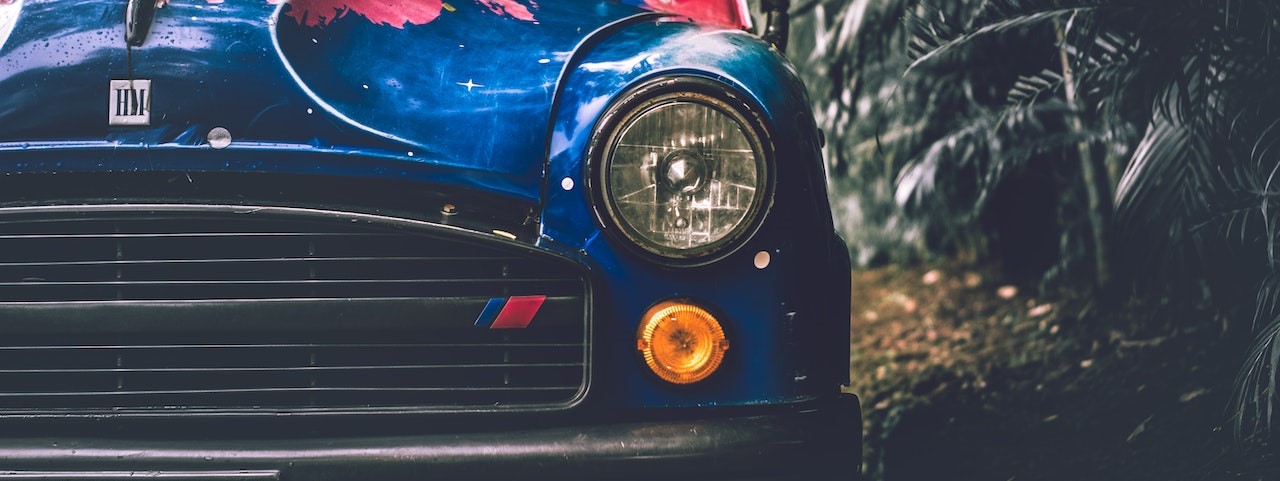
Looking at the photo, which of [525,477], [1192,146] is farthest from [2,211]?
[1192,146]

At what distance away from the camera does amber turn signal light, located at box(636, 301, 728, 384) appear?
194 centimetres

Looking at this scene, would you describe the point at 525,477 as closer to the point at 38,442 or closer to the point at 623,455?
the point at 623,455

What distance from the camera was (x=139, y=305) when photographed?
1.94m

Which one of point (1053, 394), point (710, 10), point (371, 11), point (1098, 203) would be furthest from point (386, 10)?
point (1098, 203)

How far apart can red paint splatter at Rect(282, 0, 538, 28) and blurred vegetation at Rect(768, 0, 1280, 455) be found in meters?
1.34

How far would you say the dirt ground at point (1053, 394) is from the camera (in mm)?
3182

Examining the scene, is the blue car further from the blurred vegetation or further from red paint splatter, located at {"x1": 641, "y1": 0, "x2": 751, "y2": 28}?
the blurred vegetation

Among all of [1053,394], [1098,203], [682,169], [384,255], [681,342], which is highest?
[682,169]

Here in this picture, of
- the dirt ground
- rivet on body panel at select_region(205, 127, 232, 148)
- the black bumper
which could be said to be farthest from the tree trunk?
rivet on body panel at select_region(205, 127, 232, 148)

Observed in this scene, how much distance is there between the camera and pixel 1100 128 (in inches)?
165

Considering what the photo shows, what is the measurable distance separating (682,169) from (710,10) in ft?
2.11

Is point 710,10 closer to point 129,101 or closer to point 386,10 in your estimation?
point 386,10

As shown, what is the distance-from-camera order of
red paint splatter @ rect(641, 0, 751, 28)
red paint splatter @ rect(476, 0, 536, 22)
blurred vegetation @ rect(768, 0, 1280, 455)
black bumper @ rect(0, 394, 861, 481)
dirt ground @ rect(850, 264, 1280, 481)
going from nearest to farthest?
black bumper @ rect(0, 394, 861, 481) < red paint splatter @ rect(476, 0, 536, 22) < red paint splatter @ rect(641, 0, 751, 28) < blurred vegetation @ rect(768, 0, 1280, 455) < dirt ground @ rect(850, 264, 1280, 481)

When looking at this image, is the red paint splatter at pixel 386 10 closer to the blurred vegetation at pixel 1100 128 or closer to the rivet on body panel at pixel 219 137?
the rivet on body panel at pixel 219 137
